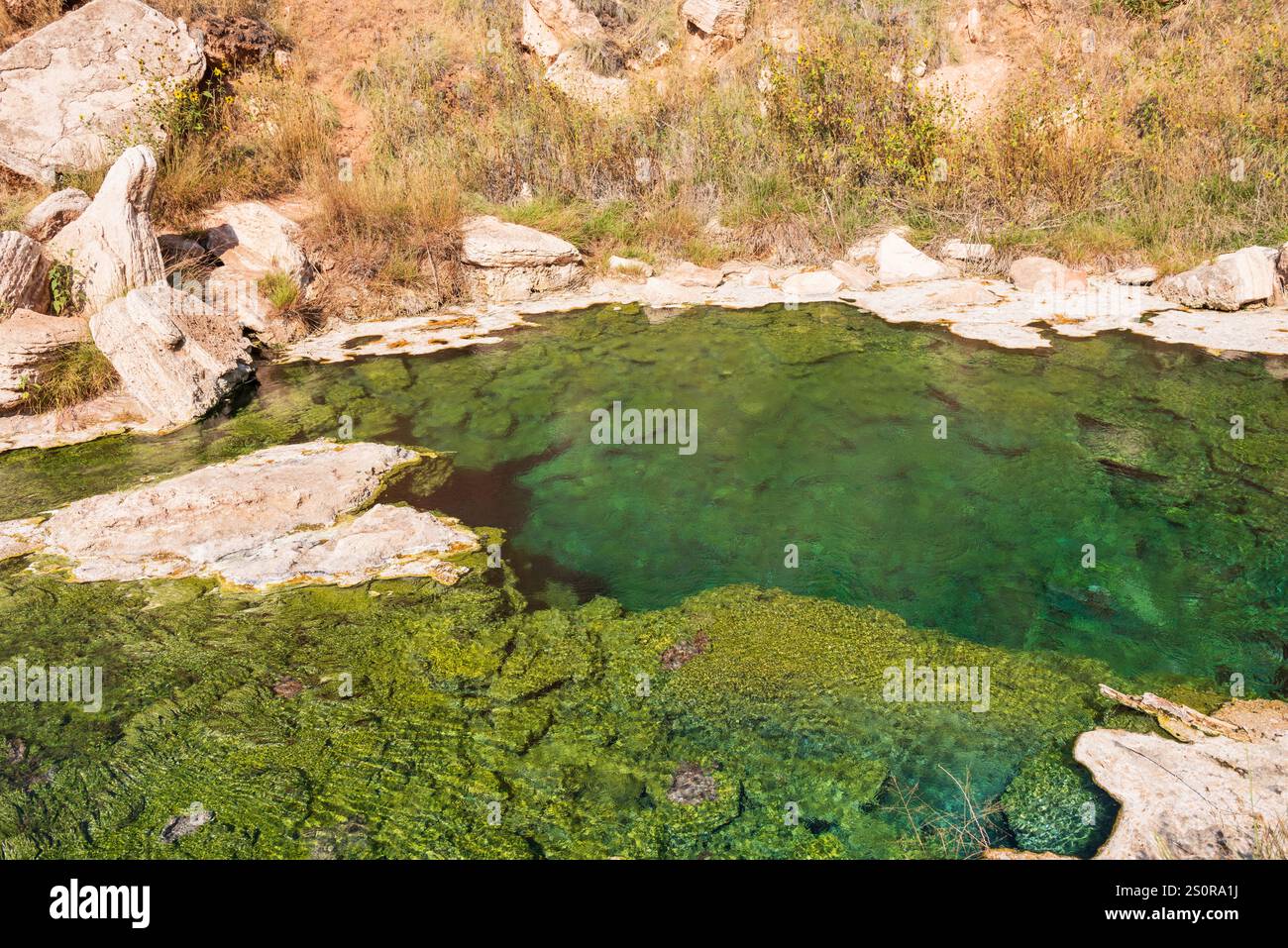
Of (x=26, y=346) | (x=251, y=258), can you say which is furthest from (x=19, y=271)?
(x=251, y=258)

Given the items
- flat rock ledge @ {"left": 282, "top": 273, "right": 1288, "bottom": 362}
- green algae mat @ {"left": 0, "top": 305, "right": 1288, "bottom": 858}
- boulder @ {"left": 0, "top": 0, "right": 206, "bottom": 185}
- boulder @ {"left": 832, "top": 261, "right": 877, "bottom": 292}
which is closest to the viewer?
green algae mat @ {"left": 0, "top": 305, "right": 1288, "bottom": 858}

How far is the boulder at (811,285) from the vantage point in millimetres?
8203

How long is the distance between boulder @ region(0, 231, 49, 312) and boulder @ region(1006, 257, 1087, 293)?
824cm

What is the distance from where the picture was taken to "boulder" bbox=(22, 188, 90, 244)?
6750 mm

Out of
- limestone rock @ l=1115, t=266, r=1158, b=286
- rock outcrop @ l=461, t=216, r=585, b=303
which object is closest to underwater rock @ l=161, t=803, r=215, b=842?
rock outcrop @ l=461, t=216, r=585, b=303

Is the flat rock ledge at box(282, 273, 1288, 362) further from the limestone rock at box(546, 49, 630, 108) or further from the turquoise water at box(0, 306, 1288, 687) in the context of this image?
the limestone rock at box(546, 49, 630, 108)

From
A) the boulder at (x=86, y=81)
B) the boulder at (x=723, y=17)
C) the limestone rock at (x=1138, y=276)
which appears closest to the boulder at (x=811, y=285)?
the limestone rock at (x=1138, y=276)

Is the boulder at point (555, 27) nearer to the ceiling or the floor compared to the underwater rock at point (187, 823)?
nearer to the ceiling

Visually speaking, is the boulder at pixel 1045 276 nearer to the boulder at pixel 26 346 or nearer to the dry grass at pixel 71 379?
the dry grass at pixel 71 379

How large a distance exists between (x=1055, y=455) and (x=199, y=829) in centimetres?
466

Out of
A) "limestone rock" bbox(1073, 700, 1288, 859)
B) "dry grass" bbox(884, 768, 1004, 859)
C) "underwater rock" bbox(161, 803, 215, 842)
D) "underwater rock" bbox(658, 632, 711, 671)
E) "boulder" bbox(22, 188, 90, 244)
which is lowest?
"underwater rock" bbox(658, 632, 711, 671)

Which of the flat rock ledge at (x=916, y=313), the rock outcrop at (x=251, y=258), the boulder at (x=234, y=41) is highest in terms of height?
the boulder at (x=234, y=41)

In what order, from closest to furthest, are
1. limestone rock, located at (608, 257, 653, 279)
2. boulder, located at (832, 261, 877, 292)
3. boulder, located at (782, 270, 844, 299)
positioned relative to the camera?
boulder, located at (782, 270, 844, 299)
boulder, located at (832, 261, 877, 292)
limestone rock, located at (608, 257, 653, 279)

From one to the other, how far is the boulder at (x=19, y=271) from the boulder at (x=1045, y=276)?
8.24 meters
